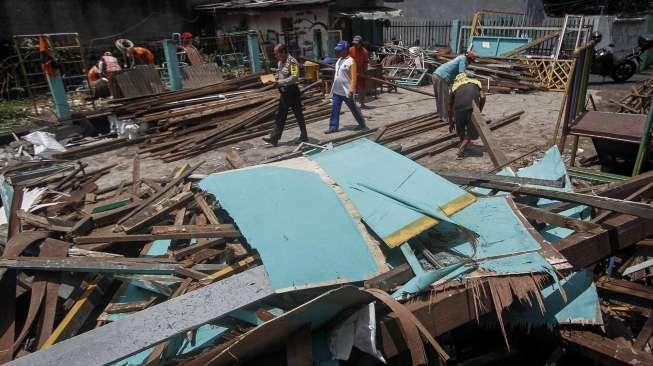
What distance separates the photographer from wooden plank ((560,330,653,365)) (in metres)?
2.49

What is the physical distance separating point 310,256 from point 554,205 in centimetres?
215

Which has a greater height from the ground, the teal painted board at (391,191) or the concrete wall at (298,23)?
the concrete wall at (298,23)

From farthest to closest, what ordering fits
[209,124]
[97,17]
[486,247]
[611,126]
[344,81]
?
[97,17]
[209,124]
[344,81]
[611,126]
[486,247]

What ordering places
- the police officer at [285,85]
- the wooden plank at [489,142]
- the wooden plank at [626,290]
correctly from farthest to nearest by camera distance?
1. the police officer at [285,85]
2. the wooden plank at [489,142]
3. the wooden plank at [626,290]

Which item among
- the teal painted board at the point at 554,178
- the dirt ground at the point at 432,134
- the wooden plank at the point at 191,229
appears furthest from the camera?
the dirt ground at the point at 432,134

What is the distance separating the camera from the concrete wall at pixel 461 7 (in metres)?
20.4

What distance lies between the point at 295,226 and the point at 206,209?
140cm

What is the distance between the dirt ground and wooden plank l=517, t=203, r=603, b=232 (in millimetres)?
2522

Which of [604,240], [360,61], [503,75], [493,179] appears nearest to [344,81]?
[360,61]

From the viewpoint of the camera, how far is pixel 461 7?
21188mm

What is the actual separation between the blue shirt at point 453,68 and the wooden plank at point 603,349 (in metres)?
4.85

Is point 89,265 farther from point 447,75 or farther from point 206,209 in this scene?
point 447,75

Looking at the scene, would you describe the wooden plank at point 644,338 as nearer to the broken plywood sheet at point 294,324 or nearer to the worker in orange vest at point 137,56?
the broken plywood sheet at point 294,324

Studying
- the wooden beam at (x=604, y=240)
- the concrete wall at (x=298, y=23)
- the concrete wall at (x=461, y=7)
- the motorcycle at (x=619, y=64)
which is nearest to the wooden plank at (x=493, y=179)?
the wooden beam at (x=604, y=240)
